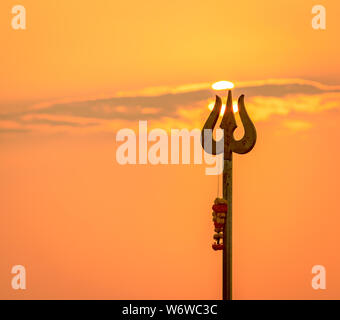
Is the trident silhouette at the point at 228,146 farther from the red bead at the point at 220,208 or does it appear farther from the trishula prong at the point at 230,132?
the red bead at the point at 220,208

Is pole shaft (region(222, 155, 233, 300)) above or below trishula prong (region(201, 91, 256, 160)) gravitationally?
below

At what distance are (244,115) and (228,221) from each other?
1179 millimetres

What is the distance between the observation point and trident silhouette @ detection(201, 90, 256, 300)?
16.4ft

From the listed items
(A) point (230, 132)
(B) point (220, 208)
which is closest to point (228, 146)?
(A) point (230, 132)

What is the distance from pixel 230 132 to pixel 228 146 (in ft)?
0.55

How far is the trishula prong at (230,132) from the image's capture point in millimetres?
5035

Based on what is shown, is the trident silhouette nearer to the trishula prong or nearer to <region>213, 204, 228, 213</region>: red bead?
the trishula prong

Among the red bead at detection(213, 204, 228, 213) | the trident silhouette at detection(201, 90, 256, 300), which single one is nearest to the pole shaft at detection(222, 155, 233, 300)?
the trident silhouette at detection(201, 90, 256, 300)

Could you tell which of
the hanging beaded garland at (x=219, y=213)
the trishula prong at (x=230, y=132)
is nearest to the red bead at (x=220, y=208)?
the hanging beaded garland at (x=219, y=213)

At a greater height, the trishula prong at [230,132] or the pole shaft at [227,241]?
the trishula prong at [230,132]

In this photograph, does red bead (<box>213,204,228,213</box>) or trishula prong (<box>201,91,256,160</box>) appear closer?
red bead (<box>213,204,228,213</box>)

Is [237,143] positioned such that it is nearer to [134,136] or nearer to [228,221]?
[228,221]
